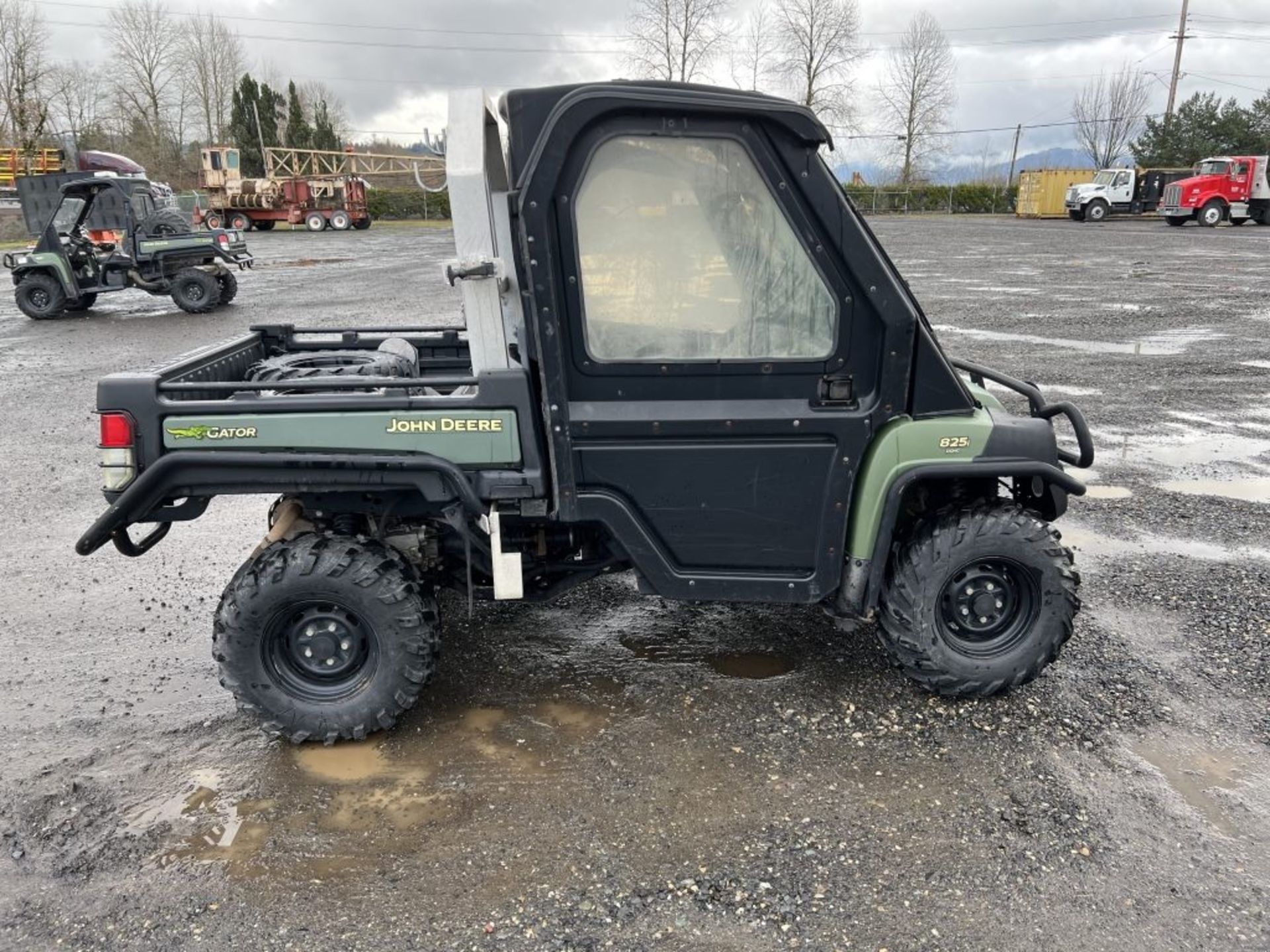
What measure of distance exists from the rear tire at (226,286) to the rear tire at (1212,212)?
3223 cm

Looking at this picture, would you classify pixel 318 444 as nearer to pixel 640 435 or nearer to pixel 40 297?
pixel 640 435

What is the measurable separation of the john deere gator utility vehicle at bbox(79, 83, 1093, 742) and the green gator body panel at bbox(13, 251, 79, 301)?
1345 centimetres

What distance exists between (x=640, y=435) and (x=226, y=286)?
46.4ft

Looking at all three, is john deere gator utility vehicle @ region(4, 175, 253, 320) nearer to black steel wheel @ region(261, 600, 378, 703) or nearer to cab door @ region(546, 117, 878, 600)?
black steel wheel @ region(261, 600, 378, 703)

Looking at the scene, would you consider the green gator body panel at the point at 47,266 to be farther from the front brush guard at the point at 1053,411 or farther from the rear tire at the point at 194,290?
the front brush guard at the point at 1053,411

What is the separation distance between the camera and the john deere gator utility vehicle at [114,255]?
1422 centimetres

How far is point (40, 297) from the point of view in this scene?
14375 millimetres

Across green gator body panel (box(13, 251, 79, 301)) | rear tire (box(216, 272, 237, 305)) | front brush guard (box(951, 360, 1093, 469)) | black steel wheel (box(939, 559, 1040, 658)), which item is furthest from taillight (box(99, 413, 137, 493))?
green gator body panel (box(13, 251, 79, 301))

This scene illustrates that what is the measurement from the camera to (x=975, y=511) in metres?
3.28

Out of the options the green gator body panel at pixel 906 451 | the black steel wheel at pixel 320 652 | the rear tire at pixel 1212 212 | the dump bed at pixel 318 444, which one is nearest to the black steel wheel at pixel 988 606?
the green gator body panel at pixel 906 451

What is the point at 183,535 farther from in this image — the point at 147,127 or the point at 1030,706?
the point at 147,127

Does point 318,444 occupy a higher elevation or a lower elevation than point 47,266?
lower

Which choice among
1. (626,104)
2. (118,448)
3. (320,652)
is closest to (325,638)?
(320,652)

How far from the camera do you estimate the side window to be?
2820mm
